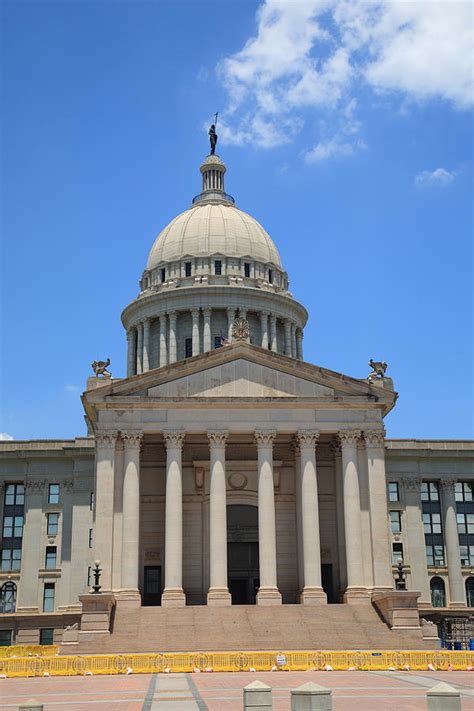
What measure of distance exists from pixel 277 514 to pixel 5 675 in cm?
3225

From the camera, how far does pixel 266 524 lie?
59719 mm

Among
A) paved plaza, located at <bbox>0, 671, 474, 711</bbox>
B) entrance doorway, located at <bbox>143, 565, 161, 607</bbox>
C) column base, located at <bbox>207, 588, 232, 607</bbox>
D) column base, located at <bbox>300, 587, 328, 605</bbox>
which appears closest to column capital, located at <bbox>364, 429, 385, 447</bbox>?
column base, located at <bbox>300, 587, 328, 605</bbox>

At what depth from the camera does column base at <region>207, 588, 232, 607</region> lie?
57.3m

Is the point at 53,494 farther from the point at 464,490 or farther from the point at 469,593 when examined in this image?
the point at 469,593

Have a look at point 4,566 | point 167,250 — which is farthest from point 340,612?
point 167,250

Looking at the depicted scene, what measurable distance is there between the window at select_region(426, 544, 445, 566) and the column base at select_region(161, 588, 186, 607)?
2904 cm

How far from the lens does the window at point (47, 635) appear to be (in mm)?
73625

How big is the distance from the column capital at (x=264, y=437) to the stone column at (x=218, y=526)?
2.15 meters

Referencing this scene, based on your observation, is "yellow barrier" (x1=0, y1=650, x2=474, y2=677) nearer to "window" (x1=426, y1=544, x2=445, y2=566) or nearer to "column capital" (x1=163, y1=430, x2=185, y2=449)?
"column capital" (x1=163, y1=430, x2=185, y2=449)

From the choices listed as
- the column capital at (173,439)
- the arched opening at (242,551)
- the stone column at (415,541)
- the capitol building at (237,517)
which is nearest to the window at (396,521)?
the capitol building at (237,517)

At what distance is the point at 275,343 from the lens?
89438 millimetres

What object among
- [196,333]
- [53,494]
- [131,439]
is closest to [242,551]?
[131,439]

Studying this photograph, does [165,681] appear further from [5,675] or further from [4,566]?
[4,566]

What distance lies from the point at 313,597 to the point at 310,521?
4880mm
